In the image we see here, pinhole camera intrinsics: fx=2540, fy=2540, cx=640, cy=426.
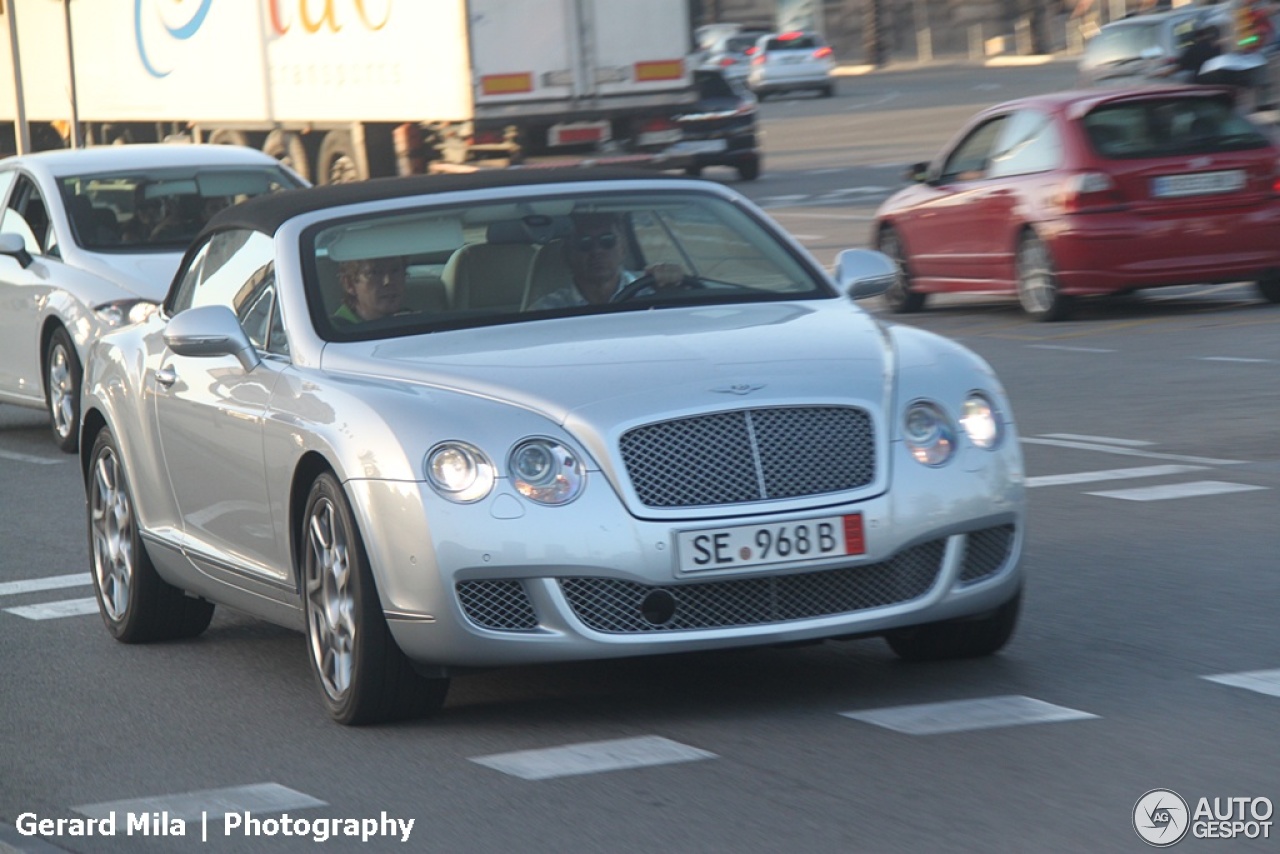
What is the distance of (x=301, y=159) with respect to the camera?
3350 centimetres

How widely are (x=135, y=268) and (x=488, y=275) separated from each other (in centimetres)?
734

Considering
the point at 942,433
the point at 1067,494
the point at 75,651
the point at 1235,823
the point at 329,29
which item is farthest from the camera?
the point at 329,29

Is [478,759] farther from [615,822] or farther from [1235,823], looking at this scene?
[1235,823]

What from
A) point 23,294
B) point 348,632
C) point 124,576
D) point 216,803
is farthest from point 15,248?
point 216,803

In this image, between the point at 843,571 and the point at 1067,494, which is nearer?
the point at 843,571

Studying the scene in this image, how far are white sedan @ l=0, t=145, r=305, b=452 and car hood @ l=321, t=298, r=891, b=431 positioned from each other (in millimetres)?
7171

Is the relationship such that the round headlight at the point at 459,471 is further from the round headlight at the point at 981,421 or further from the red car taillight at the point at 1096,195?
the red car taillight at the point at 1096,195

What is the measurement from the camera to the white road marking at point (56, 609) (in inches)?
351

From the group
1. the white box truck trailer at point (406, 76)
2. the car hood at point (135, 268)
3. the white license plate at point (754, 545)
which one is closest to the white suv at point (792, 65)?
the white box truck trailer at point (406, 76)

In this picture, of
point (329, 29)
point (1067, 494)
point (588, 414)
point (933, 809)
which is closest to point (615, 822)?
point (933, 809)

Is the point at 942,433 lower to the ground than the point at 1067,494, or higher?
higher

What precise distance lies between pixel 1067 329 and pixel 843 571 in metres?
10.9

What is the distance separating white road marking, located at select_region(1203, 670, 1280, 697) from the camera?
6.49 metres

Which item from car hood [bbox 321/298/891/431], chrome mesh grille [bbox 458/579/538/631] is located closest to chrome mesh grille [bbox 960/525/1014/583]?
car hood [bbox 321/298/891/431]
